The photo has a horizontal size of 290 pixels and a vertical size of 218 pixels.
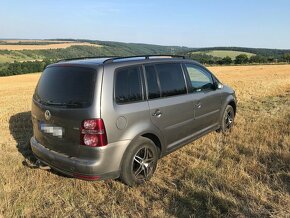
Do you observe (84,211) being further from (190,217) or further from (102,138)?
(190,217)

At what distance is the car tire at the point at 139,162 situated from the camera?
13.6 ft

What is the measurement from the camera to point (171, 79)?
16.3 feet

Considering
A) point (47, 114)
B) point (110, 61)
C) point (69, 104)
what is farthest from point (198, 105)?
point (47, 114)

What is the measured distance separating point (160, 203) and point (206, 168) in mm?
1196

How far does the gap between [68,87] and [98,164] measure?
1.06 m

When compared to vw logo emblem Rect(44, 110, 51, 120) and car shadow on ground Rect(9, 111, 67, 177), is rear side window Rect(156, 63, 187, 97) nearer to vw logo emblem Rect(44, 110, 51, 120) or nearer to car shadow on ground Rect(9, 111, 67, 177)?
Result: vw logo emblem Rect(44, 110, 51, 120)

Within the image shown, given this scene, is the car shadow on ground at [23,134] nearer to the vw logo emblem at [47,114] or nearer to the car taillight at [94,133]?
the vw logo emblem at [47,114]

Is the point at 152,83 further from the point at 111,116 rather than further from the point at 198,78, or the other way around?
the point at 198,78

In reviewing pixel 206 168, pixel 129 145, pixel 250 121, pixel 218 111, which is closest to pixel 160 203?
pixel 129 145

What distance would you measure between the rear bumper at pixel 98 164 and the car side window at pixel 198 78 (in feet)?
6.61

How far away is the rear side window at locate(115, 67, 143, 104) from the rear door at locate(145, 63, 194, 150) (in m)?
0.19

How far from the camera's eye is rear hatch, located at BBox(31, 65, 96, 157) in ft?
12.7

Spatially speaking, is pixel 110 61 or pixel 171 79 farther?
pixel 171 79

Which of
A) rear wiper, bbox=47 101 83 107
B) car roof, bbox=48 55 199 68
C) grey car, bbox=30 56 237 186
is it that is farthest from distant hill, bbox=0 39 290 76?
rear wiper, bbox=47 101 83 107
